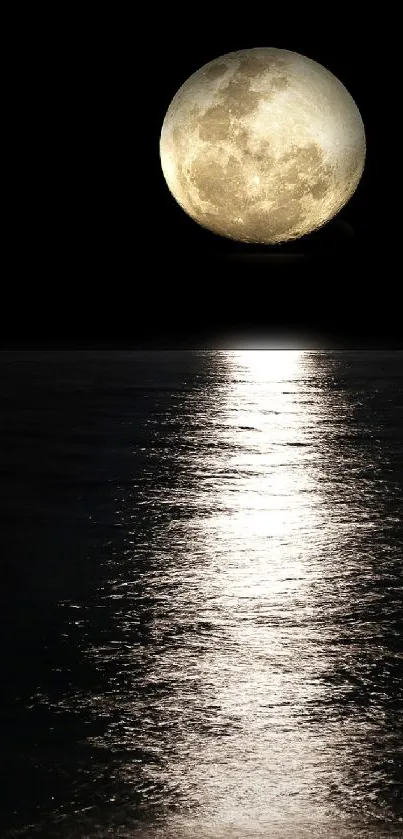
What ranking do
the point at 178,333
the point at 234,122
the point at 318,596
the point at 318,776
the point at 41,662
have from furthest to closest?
the point at 234,122, the point at 178,333, the point at 318,596, the point at 41,662, the point at 318,776

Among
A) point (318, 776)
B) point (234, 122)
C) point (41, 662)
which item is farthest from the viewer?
point (234, 122)

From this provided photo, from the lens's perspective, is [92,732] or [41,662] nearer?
[92,732]

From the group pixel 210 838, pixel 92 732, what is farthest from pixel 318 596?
pixel 210 838

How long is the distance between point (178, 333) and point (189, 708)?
2545cm

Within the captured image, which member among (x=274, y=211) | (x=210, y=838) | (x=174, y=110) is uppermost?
(x=174, y=110)

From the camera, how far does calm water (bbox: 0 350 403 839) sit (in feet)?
15.8

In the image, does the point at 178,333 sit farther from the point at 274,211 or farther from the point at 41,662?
the point at 41,662

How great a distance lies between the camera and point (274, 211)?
34438 millimetres

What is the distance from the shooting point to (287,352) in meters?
27.1

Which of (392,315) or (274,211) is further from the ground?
(274,211)

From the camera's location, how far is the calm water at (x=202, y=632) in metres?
4.80

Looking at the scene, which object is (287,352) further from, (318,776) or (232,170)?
(318,776)

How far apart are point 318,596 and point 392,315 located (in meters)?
26.4

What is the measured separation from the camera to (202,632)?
6.80m
